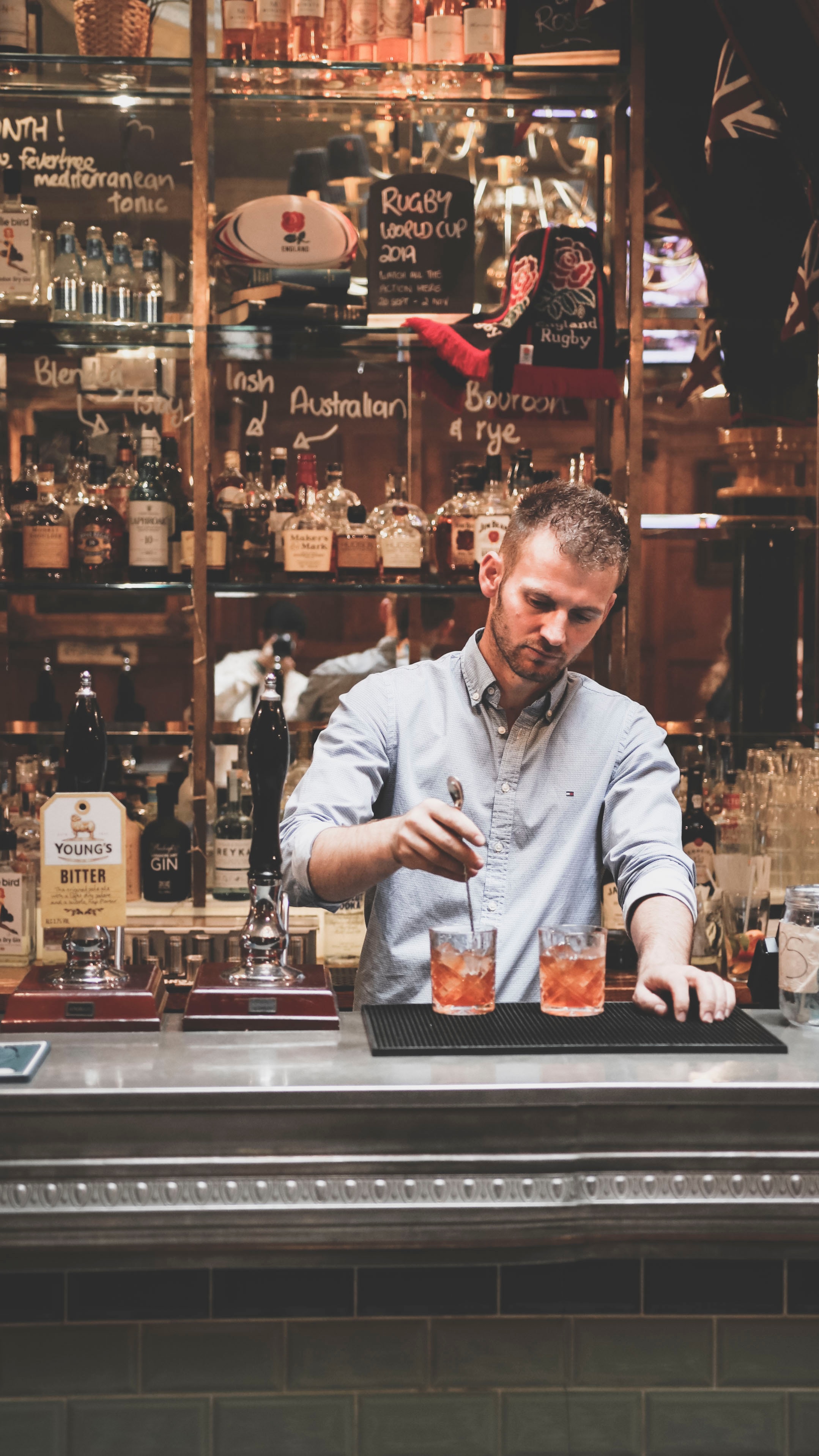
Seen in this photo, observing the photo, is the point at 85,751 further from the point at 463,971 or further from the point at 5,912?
the point at 5,912

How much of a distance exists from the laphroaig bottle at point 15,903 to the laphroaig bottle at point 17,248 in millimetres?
1200

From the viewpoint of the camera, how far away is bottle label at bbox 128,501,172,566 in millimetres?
3121

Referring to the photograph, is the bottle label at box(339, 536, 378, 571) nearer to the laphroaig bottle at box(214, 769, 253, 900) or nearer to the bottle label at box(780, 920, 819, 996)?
the laphroaig bottle at box(214, 769, 253, 900)

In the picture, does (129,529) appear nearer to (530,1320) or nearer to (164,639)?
(164,639)

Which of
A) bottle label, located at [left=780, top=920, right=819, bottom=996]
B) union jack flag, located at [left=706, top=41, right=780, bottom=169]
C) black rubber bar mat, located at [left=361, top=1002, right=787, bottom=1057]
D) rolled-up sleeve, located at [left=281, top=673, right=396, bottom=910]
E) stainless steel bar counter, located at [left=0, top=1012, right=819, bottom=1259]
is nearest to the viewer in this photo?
stainless steel bar counter, located at [left=0, top=1012, right=819, bottom=1259]

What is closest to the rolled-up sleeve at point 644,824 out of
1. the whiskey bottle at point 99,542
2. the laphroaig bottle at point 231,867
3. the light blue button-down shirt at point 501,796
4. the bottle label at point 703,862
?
the light blue button-down shirt at point 501,796

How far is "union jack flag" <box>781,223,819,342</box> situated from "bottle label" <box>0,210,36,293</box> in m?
1.75

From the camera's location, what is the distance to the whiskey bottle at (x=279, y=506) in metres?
3.19

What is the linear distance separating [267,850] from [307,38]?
2.37 metres

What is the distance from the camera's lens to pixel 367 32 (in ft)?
10.3

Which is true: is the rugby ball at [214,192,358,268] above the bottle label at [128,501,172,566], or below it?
above

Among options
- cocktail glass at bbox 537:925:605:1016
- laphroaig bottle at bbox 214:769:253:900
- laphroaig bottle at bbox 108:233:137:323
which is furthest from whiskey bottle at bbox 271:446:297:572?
cocktail glass at bbox 537:925:605:1016

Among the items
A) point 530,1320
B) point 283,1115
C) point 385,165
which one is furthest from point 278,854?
point 385,165

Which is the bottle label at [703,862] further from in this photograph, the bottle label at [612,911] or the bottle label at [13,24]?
the bottle label at [13,24]
